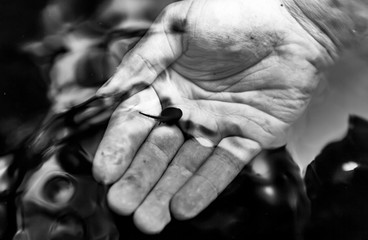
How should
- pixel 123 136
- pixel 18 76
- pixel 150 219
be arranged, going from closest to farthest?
pixel 150 219, pixel 123 136, pixel 18 76

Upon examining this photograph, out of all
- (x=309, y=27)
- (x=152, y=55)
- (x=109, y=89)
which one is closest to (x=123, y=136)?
(x=109, y=89)

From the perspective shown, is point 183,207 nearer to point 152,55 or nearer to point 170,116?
point 170,116

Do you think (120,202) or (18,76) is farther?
(18,76)

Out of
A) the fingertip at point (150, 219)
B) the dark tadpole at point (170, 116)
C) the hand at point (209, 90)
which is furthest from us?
the dark tadpole at point (170, 116)

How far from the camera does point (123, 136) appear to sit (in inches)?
51.3

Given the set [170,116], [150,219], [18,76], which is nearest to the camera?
[150,219]

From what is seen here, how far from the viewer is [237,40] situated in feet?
4.93

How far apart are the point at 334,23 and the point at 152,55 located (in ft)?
2.28

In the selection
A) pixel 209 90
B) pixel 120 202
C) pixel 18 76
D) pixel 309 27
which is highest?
pixel 309 27

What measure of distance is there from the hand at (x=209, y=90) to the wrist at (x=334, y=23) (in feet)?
0.13

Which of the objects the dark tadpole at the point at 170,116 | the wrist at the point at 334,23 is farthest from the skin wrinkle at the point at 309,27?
the dark tadpole at the point at 170,116

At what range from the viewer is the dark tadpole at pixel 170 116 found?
1.44 meters

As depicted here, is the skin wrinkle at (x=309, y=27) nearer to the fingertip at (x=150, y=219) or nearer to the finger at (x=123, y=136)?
the finger at (x=123, y=136)

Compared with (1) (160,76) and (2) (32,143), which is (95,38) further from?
(2) (32,143)
